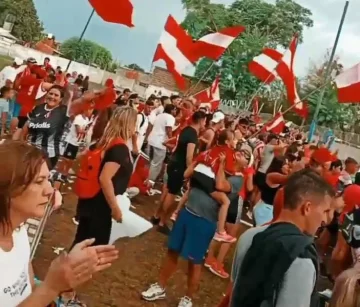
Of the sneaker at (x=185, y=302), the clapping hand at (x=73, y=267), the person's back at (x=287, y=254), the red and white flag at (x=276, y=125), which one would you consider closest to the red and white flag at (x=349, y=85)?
the sneaker at (x=185, y=302)

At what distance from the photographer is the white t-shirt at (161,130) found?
10016mm

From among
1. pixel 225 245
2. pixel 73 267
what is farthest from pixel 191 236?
pixel 73 267

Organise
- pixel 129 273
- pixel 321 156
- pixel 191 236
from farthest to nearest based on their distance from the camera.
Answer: pixel 321 156 → pixel 129 273 → pixel 191 236

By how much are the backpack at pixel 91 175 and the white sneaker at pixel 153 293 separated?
4.52 ft

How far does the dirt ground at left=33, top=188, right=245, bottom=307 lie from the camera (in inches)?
216

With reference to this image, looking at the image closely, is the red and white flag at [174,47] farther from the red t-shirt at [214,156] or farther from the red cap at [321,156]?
the red t-shirt at [214,156]

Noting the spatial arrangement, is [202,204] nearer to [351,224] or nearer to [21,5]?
[351,224]

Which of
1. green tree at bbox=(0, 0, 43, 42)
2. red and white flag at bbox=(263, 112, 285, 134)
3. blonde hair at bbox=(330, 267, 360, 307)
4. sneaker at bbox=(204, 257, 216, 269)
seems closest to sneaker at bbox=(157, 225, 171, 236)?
sneaker at bbox=(204, 257, 216, 269)

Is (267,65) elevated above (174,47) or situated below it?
above

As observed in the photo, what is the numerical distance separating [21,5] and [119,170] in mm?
82697

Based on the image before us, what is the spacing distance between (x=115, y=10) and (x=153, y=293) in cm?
349

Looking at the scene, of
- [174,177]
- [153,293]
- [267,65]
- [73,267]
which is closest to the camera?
[73,267]

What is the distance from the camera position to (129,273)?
6234mm

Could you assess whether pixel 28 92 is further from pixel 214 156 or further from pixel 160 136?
pixel 214 156
